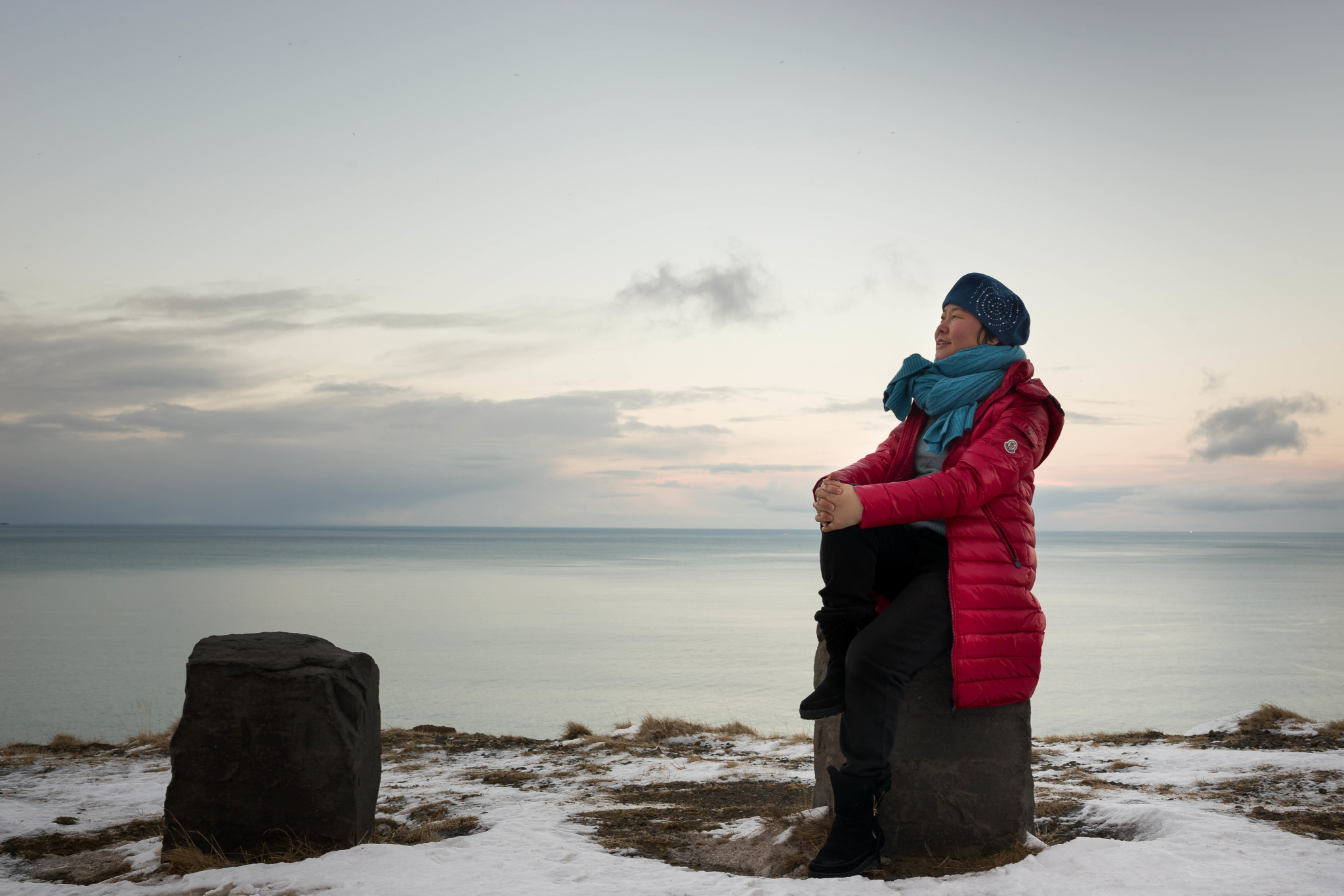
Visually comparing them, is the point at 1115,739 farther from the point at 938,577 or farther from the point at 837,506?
the point at 837,506

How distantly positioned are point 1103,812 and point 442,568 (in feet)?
208

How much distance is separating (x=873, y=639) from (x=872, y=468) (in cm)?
87

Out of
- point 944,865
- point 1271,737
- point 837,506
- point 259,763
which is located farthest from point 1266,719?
point 259,763

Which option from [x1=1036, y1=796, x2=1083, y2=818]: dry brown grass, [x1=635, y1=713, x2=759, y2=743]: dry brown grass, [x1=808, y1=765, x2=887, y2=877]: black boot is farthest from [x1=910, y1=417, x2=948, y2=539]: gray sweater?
[x1=635, y1=713, x2=759, y2=743]: dry brown grass

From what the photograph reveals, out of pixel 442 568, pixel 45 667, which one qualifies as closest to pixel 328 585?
pixel 442 568

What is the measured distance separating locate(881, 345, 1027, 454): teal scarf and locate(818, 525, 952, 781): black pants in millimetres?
590

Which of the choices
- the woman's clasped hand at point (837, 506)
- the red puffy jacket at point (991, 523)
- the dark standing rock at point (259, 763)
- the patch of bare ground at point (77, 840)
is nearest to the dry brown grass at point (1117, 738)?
the red puffy jacket at point (991, 523)

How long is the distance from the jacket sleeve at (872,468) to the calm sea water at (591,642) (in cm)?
1059

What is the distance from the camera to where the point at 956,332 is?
369cm

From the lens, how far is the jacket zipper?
10.9 feet

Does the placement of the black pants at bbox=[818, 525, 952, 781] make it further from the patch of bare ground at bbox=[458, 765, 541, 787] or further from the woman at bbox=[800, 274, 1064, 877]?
the patch of bare ground at bbox=[458, 765, 541, 787]

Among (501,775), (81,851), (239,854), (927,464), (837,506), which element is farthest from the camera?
(501,775)

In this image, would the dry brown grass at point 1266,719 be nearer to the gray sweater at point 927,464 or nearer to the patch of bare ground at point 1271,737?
the patch of bare ground at point 1271,737

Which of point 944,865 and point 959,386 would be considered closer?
point 944,865
